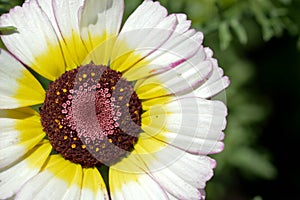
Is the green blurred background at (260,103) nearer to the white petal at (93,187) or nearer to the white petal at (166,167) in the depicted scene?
the white petal at (166,167)

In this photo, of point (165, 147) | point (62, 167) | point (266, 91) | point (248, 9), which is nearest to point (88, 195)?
point (62, 167)

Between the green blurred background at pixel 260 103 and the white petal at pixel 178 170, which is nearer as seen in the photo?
the white petal at pixel 178 170

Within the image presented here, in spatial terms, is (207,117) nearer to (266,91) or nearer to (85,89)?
(85,89)

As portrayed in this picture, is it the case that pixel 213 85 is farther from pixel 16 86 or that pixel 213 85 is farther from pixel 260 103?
pixel 260 103

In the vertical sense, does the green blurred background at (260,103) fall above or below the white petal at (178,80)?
below

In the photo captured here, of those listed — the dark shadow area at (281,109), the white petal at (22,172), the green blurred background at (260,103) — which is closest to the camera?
the white petal at (22,172)

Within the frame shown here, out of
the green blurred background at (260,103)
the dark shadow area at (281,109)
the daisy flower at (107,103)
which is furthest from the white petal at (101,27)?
the dark shadow area at (281,109)
